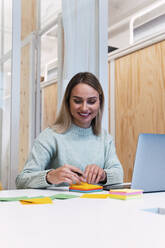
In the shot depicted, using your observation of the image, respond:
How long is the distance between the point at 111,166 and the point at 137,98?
5.15 feet

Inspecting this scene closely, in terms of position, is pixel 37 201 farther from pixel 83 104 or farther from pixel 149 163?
pixel 83 104

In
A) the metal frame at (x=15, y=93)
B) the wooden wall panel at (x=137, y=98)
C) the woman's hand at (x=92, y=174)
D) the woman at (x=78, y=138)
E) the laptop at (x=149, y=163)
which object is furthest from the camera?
the wooden wall panel at (x=137, y=98)

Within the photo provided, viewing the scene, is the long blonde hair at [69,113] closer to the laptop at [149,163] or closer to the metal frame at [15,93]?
the metal frame at [15,93]

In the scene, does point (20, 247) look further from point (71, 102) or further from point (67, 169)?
point (71, 102)

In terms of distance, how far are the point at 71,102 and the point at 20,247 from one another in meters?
1.26

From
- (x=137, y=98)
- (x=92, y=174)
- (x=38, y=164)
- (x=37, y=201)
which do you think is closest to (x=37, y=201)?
(x=37, y=201)

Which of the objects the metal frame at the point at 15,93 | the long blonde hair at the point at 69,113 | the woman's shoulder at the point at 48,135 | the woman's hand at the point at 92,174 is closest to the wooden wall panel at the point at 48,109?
the metal frame at the point at 15,93

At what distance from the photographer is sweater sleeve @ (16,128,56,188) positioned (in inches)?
52.1

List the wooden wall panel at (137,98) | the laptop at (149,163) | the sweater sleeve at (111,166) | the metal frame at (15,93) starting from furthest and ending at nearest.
→ the wooden wall panel at (137,98) → the metal frame at (15,93) → the sweater sleeve at (111,166) → the laptop at (149,163)

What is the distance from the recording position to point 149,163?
44.7 inches

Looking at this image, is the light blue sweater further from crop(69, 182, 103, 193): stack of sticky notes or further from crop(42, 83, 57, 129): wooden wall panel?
crop(42, 83, 57, 129): wooden wall panel

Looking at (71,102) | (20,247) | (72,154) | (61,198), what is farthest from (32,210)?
(71,102)

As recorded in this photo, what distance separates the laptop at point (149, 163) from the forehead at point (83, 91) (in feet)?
2.03

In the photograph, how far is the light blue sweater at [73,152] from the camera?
1.49 metres
